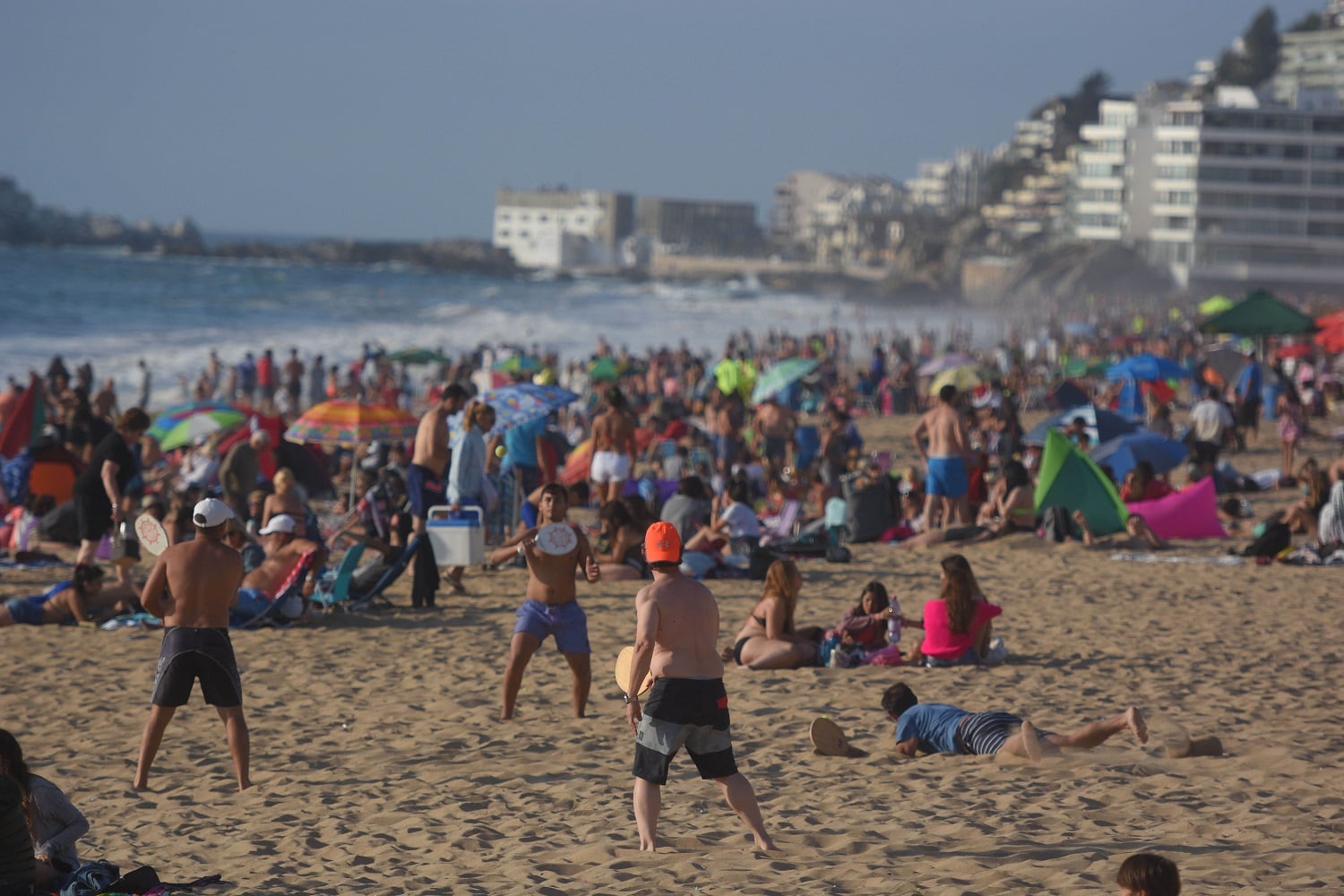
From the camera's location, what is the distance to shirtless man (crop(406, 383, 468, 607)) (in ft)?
30.5

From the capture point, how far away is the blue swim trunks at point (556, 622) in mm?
6348

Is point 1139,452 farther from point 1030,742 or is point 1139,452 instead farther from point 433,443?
point 1030,742

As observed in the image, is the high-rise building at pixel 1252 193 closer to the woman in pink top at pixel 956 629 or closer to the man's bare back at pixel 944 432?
the man's bare back at pixel 944 432

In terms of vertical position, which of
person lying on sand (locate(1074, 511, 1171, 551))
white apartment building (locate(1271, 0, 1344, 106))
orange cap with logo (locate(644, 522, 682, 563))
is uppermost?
white apartment building (locate(1271, 0, 1344, 106))

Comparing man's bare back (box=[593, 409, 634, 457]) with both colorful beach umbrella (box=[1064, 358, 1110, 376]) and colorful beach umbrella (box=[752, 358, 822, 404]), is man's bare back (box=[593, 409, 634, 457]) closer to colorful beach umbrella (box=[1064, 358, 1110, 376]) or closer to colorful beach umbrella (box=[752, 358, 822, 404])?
colorful beach umbrella (box=[752, 358, 822, 404])

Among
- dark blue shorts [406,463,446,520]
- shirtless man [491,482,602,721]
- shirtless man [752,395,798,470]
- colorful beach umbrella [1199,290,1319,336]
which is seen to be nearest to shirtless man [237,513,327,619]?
dark blue shorts [406,463,446,520]

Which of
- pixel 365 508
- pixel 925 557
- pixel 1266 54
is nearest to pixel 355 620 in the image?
pixel 365 508

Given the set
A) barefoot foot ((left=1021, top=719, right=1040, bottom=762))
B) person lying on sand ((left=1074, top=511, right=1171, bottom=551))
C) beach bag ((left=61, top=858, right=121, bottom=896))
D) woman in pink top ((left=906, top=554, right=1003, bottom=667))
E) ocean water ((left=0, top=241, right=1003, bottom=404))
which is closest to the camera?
beach bag ((left=61, top=858, right=121, bottom=896))

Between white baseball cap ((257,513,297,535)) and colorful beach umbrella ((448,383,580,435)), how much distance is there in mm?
2310

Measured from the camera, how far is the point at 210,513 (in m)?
5.47

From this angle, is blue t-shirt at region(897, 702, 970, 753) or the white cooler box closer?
blue t-shirt at region(897, 702, 970, 753)

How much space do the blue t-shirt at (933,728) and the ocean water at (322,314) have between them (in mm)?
25783

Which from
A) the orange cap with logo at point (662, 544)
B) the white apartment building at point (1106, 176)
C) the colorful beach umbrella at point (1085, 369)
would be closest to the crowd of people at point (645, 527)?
the orange cap with logo at point (662, 544)

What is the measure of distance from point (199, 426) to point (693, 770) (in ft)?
27.5
